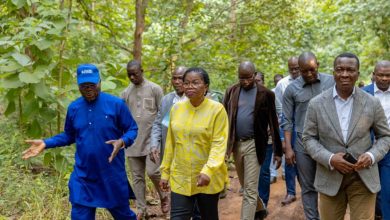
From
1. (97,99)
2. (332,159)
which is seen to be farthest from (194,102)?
(332,159)

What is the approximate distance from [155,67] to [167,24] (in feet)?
3.23

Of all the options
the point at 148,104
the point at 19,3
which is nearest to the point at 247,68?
the point at 148,104

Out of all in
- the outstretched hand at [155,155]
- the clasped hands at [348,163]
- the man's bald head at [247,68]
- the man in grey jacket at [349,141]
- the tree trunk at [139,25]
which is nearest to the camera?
the clasped hands at [348,163]

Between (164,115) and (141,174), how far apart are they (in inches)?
42.5

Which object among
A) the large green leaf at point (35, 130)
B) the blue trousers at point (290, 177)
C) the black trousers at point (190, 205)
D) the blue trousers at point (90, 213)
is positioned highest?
the large green leaf at point (35, 130)

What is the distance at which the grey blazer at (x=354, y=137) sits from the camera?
4.05m

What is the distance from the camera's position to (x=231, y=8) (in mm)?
11609

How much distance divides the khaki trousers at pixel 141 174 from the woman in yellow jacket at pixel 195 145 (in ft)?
7.52

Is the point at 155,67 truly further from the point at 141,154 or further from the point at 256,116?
the point at 256,116

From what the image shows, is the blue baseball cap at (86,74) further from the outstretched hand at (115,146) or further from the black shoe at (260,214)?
the black shoe at (260,214)

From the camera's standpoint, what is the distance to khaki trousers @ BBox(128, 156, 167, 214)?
6.97 meters

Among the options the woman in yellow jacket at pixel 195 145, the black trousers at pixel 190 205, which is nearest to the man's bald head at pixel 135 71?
the woman in yellow jacket at pixel 195 145

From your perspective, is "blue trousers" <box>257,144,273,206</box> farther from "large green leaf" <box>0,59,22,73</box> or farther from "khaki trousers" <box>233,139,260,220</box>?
"large green leaf" <box>0,59,22,73</box>

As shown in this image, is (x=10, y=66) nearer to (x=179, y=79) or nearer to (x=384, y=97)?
(x=179, y=79)
